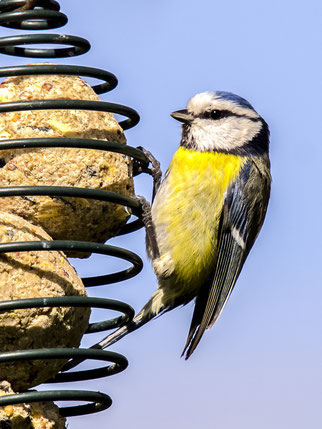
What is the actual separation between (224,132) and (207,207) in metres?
0.47

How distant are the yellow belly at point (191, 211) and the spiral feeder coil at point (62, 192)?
2.22 ft

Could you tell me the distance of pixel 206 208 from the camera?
345 centimetres

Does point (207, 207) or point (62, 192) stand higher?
point (62, 192)

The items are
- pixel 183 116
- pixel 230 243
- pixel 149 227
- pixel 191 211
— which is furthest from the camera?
pixel 183 116

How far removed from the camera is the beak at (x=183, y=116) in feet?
11.9

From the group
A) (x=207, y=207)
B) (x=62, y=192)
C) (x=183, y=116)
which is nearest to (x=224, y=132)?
(x=183, y=116)

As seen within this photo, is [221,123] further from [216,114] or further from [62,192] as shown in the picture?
[62,192]

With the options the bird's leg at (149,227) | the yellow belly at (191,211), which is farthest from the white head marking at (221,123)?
the bird's leg at (149,227)

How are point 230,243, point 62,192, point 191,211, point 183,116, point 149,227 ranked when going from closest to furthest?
1. point 62,192
2. point 149,227
3. point 191,211
4. point 230,243
5. point 183,116

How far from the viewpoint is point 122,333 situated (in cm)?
312

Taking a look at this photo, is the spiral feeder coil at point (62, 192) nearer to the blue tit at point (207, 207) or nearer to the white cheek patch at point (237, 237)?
the blue tit at point (207, 207)

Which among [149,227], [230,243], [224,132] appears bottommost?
[230,243]

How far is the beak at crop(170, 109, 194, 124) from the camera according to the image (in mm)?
3641

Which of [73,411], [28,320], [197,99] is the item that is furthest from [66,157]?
[197,99]
